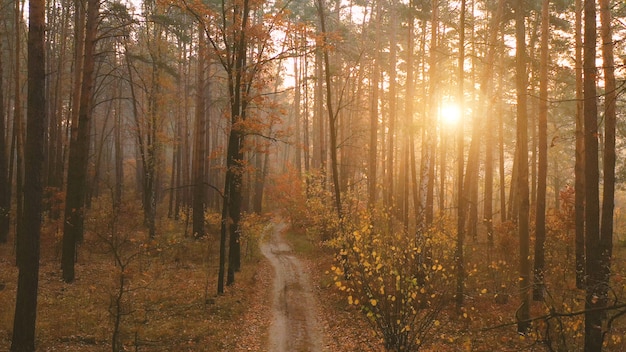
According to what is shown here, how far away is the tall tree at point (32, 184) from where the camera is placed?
756 centimetres

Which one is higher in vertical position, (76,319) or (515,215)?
(515,215)

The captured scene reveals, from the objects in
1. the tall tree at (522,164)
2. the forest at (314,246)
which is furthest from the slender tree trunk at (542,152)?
the tall tree at (522,164)

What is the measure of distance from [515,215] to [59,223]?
21149 mm

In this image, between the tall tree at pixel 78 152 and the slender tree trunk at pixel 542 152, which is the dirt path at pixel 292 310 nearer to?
the slender tree trunk at pixel 542 152

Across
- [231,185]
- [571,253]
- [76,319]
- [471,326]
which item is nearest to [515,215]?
[571,253]

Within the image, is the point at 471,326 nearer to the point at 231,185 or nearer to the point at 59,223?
the point at 231,185

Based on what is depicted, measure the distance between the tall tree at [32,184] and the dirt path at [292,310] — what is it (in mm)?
5226

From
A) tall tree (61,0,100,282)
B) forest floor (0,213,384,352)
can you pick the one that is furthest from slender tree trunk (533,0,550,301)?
tall tree (61,0,100,282)

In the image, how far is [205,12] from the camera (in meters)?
12.5

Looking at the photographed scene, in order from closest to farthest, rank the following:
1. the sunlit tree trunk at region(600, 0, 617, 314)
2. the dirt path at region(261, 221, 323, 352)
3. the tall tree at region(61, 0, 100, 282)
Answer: the sunlit tree trunk at region(600, 0, 617, 314)
the dirt path at region(261, 221, 323, 352)
the tall tree at region(61, 0, 100, 282)

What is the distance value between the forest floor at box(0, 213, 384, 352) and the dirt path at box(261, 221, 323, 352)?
3 centimetres

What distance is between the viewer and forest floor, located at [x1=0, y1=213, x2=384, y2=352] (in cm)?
946

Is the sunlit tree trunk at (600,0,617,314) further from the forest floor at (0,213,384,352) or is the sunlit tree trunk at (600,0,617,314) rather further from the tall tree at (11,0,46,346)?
the tall tree at (11,0,46,346)

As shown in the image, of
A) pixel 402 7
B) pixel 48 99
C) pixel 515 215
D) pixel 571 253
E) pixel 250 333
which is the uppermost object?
pixel 402 7
